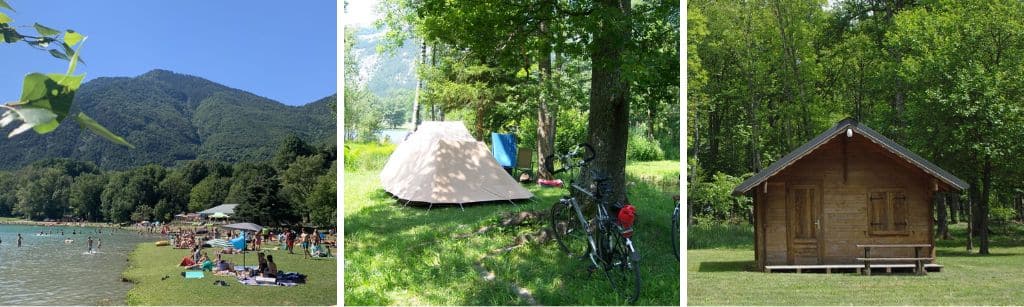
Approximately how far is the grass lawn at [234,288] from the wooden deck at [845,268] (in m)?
3.94

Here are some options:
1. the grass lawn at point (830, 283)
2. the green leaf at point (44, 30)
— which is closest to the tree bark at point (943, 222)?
the grass lawn at point (830, 283)

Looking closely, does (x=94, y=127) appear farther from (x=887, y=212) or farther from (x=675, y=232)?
(x=887, y=212)

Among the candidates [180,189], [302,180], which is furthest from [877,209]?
[180,189]

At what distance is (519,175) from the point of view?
495 centimetres

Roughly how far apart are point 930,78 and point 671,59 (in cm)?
690

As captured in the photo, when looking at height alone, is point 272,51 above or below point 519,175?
above

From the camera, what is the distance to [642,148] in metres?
4.25

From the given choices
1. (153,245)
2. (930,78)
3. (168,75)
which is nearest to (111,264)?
(153,245)

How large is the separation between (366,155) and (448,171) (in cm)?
94

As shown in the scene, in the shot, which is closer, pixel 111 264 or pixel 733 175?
pixel 733 175

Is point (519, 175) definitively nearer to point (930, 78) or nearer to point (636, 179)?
point (636, 179)

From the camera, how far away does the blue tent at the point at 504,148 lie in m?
4.91

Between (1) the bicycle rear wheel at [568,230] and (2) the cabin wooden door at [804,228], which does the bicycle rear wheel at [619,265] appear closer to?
(1) the bicycle rear wheel at [568,230]

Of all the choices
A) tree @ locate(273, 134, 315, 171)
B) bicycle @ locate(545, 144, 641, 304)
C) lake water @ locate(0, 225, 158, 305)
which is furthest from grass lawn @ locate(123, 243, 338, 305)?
bicycle @ locate(545, 144, 641, 304)
